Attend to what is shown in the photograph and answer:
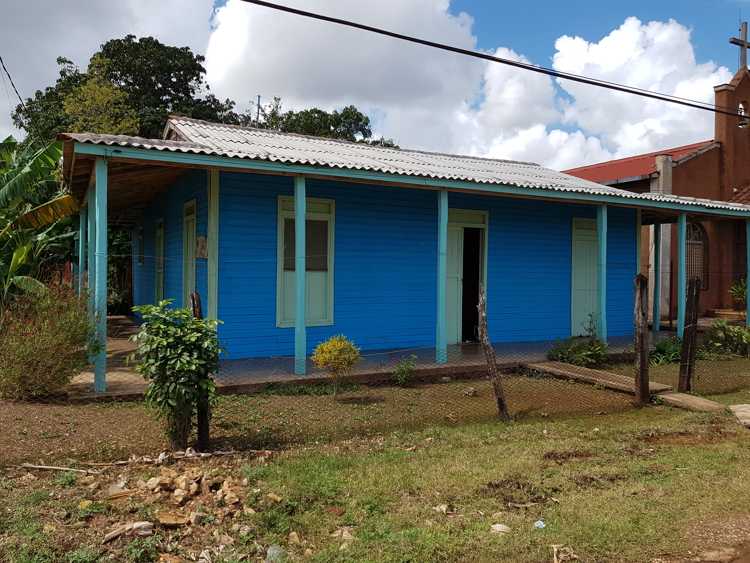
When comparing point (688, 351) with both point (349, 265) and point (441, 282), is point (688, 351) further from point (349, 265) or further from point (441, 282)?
point (349, 265)

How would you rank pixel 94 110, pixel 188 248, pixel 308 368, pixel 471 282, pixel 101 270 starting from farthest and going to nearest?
pixel 94 110 → pixel 471 282 → pixel 188 248 → pixel 308 368 → pixel 101 270

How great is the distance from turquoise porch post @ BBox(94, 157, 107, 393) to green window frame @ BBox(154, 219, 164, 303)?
539 centimetres

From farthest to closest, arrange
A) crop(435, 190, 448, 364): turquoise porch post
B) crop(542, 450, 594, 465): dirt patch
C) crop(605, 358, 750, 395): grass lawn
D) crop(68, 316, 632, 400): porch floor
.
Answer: crop(435, 190, 448, 364): turquoise porch post → crop(605, 358, 750, 395): grass lawn → crop(68, 316, 632, 400): porch floor → crop(542, 450, 594, 465): dirt patch

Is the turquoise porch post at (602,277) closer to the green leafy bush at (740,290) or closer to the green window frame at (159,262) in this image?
the green leafy bush at (740,290)

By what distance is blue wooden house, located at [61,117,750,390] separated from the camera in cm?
834

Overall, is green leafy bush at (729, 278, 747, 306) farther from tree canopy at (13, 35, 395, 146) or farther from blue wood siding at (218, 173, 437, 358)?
tree canopy at (13, 35, 395, 146)

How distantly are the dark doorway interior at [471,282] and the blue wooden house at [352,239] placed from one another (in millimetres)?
30

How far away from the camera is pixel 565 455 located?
550 cm

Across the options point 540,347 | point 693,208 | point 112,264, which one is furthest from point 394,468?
point 112,264

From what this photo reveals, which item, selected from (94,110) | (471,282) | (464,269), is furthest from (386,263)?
(94,110)

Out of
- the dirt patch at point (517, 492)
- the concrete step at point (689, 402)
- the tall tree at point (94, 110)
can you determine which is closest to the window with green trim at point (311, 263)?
the concrete step at point (689, 402)

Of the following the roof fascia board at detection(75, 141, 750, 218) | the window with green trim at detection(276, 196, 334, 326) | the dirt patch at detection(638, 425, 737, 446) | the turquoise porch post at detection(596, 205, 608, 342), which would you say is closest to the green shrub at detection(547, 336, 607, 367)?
the turquoise porch post at detection(596, 205, 608, 342)

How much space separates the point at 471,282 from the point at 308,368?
4.35m

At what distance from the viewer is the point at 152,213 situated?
13.8 meters
